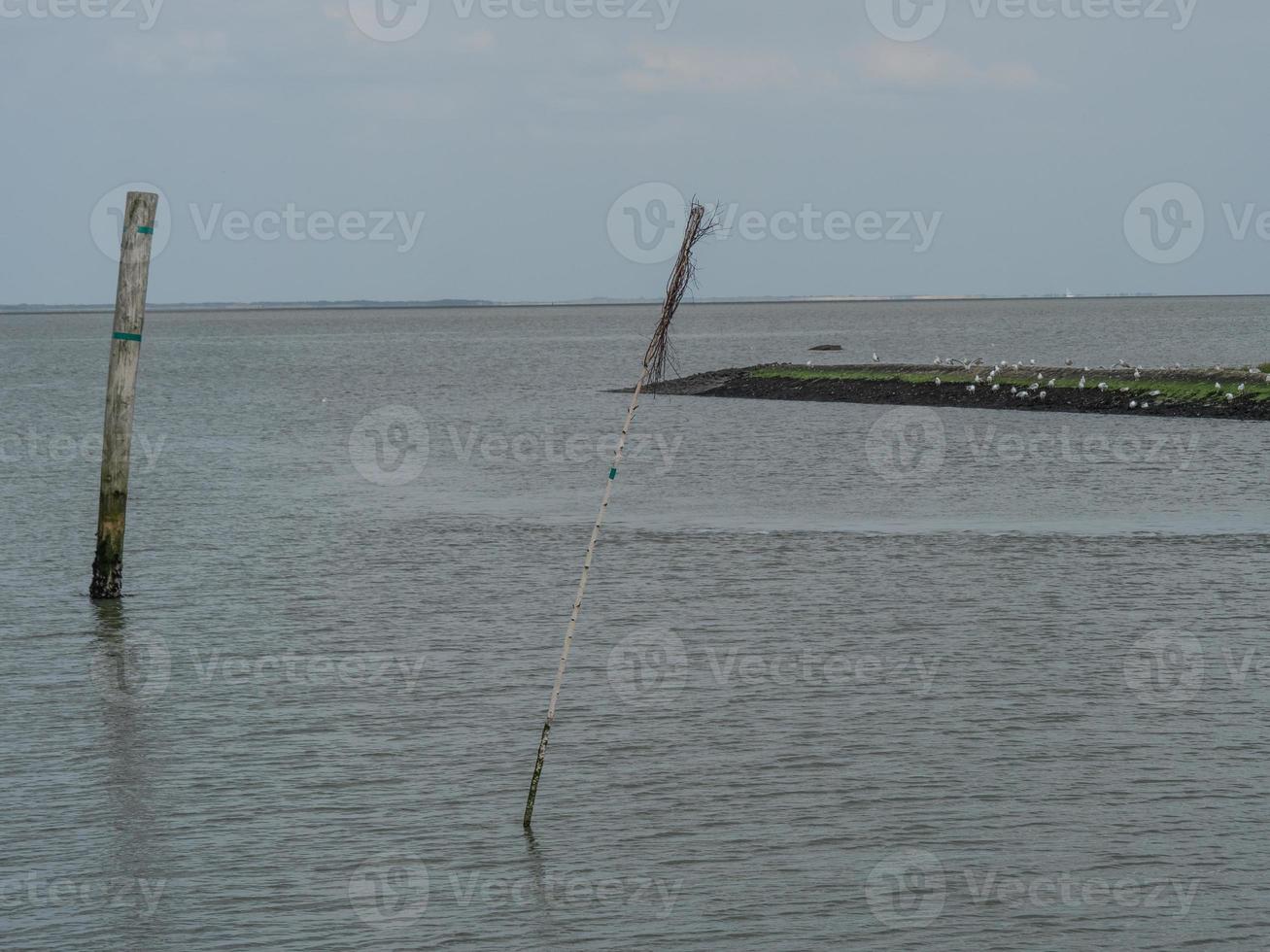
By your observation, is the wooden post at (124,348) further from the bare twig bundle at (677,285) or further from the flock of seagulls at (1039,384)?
the flock of seagulls at (1039,384)

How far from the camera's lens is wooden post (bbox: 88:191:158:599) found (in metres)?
20.2

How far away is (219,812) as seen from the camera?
42.6 ft

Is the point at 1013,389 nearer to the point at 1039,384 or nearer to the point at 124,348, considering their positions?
the point at 1039,384

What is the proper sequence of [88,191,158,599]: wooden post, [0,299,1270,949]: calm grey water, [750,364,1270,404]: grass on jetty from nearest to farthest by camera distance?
[0,299,1270,949]: calm grey water → [88,191,158,599]: wooden post → [750,364,1270,404]: grass on jetty

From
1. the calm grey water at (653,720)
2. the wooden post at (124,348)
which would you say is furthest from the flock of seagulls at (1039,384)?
the wooden post at (124,348)

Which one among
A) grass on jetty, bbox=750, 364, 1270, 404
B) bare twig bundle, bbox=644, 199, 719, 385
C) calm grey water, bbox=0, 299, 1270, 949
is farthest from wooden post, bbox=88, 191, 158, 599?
grass on jetty, bbox=750, 364, 1270, 404

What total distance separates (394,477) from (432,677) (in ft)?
81.8

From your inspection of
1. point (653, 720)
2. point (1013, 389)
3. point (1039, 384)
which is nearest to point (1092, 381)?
point (1039, 384)

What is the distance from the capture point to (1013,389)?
67.2 meters

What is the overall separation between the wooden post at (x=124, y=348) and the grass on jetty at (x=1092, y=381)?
149ft

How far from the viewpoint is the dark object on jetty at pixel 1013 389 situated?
5772cm

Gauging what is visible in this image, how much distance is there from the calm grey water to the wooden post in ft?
6.15

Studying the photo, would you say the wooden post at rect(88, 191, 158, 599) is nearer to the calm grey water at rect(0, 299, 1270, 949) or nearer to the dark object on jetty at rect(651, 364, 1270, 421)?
the calm grey water at rect(0, 299, 1270, 949)

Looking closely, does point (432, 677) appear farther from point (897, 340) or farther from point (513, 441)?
point (897, 340)
